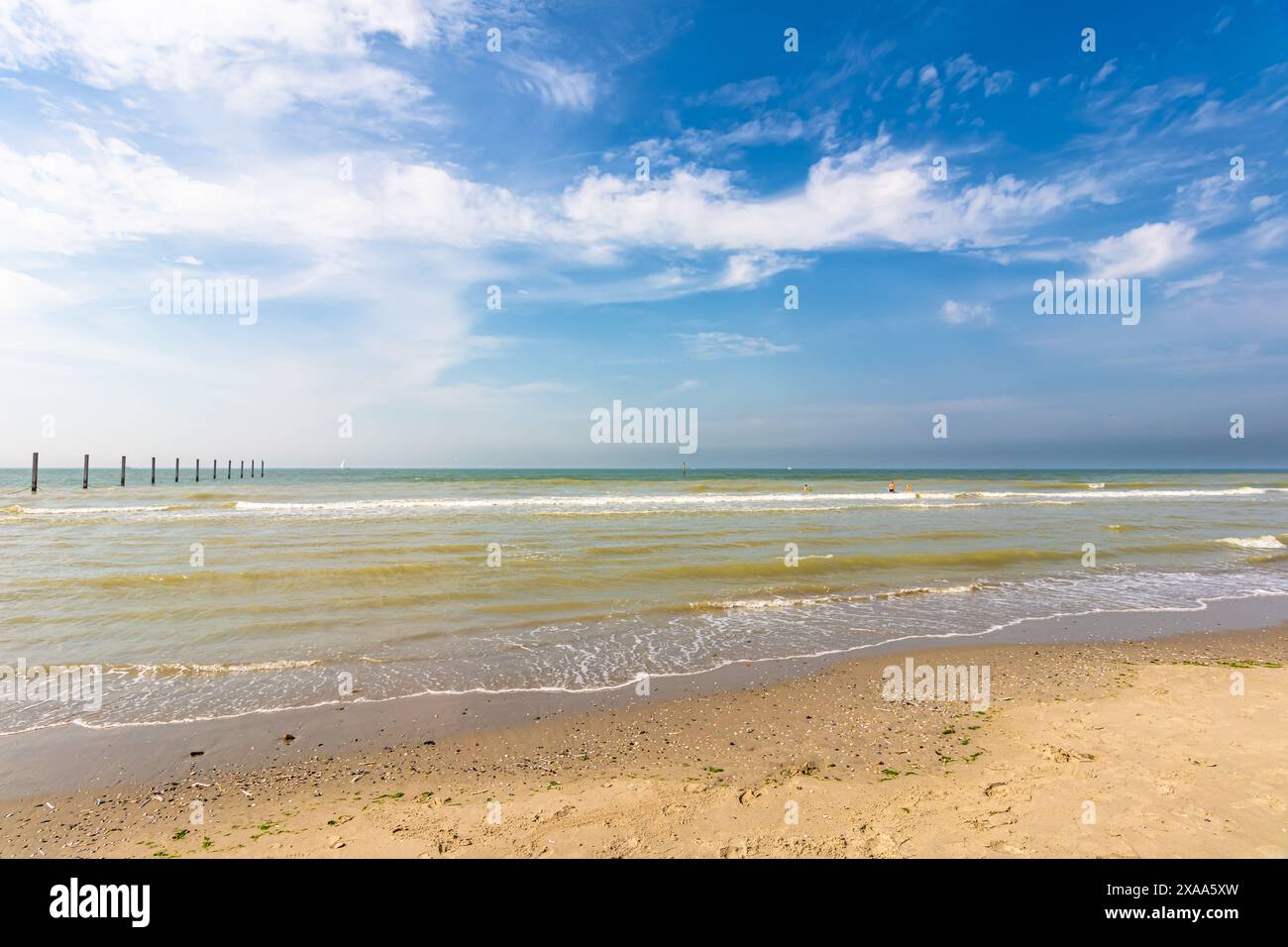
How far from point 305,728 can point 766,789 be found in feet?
15.8

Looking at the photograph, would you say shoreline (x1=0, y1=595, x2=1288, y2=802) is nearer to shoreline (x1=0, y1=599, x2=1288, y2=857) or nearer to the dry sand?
shoreline (x1=0, y1=599, x2=1288, y2=857)

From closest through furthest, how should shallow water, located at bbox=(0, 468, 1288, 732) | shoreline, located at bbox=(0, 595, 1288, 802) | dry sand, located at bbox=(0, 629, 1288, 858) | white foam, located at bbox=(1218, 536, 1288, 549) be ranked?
dry sand, located at bbox=(0, 629, 1288, 858) → shoreline, located at bbox=(0, 595, 1288, 802) → shallow water, located at bbox=(0, 468, 1288, 732) → white foam, located at bbox=(1218, 536, 1288, 549)

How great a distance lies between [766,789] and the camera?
4785 millimetres

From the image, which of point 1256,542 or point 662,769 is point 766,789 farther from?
point 1256,542

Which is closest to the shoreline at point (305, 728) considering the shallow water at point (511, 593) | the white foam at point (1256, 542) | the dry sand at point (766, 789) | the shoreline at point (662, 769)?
the shoreline at point (662, 769)

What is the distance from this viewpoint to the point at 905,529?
23.5 metres

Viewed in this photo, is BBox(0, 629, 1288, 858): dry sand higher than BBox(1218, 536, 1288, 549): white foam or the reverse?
the reverse

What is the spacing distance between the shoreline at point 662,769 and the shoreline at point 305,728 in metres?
0.03

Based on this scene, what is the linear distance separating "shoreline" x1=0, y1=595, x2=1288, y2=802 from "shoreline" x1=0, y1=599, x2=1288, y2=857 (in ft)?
0.11

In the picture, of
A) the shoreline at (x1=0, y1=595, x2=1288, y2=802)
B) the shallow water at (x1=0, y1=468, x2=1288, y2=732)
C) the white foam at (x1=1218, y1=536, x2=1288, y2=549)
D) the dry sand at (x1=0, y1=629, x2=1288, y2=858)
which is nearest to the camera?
the dry sand at (x1=0, y1=629, x2=1288, y2=858)

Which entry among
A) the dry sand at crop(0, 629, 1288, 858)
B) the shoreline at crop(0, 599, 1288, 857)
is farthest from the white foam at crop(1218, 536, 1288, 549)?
the dry sand at crop(0, 629, 1288, 858)

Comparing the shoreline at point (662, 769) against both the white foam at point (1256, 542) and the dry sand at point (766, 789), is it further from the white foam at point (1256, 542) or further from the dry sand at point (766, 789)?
the white foam at point (1256, 542)

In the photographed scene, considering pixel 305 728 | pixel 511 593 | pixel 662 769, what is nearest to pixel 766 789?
pixel 662 769

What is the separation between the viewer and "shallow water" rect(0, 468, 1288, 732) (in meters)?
8.21
